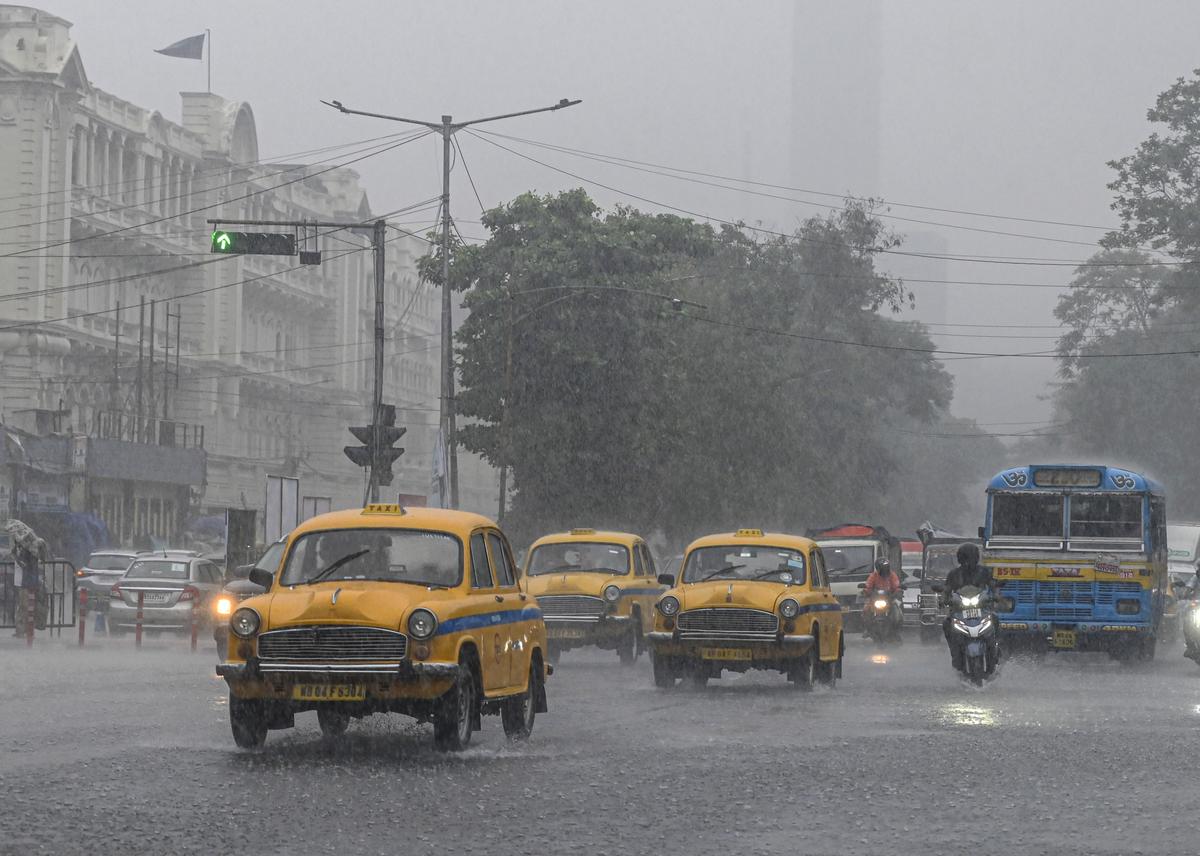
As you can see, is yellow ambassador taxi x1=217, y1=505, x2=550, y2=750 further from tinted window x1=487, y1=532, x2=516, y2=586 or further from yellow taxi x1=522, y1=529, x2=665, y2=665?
yellow taxi x1=522, y1=529, x2=665, y2=665

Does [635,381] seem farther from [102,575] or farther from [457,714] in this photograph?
[457,714]

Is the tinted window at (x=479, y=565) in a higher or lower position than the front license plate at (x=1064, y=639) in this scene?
higher

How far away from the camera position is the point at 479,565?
15820mm

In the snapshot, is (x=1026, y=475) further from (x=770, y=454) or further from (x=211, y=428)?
Answer: (x=211, y=428)

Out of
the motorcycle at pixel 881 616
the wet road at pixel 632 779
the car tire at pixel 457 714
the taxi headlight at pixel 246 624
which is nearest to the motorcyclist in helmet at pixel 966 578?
the wet road at pixel 632 779

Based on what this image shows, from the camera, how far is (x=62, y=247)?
7262 centimetres

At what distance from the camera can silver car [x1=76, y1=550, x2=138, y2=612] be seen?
4069cm

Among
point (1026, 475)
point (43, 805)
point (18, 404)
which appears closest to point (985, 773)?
point (43, 805)

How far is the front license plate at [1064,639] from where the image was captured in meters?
29.9

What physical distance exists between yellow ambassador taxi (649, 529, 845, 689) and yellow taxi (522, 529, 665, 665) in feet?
10.7

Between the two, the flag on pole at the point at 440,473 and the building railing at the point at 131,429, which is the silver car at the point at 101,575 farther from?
the building railing at the point at 131,429

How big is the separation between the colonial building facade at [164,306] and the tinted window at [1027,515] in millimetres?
37861

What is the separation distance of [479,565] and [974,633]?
31.6ft

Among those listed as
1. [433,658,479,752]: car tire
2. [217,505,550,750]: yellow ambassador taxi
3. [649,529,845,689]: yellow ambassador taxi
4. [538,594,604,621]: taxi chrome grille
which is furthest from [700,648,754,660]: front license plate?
[433,658,479,752]: car tire
